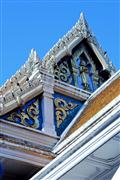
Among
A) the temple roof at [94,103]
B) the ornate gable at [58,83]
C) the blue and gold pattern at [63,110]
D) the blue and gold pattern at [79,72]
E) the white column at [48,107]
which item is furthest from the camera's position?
the blue and gold pattern at [79,72]

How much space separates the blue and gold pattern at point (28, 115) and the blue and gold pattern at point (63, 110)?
459 mm

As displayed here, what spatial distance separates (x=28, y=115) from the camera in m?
8.82

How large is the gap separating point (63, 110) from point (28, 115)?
110cm

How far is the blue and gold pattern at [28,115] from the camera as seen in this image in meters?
8.55

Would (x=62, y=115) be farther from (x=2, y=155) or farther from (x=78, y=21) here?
(x=78, y=21)

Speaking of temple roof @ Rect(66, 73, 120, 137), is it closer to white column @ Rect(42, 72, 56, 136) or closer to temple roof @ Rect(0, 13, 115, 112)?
white column @ Rect(42, 72, 56, 136)

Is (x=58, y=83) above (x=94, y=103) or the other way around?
above

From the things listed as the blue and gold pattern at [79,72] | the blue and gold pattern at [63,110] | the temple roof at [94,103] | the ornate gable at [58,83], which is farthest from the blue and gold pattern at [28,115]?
the blue and gold pattern at [79,72]

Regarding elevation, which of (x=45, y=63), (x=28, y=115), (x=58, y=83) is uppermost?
(x=45, y=63)

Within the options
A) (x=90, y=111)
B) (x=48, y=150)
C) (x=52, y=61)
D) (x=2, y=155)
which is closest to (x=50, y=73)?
(x=52, y=61)

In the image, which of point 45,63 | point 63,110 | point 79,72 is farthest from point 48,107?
point 79,72

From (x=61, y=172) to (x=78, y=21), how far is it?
285 inches

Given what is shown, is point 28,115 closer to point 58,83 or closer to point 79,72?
point 58,83

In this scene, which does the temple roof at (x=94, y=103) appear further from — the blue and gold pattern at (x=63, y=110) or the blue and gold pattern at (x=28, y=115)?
the blue and gold pattern at (x=28, y=115)
